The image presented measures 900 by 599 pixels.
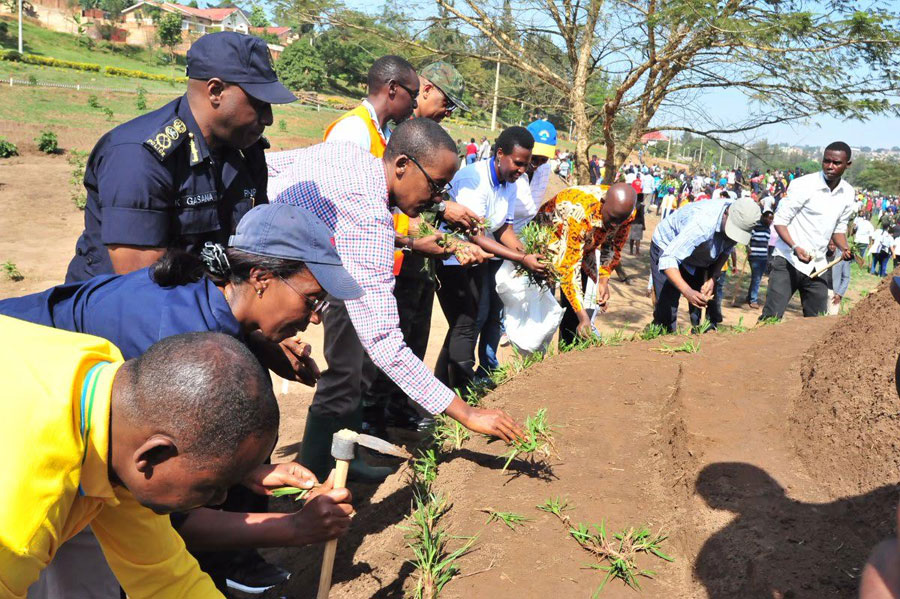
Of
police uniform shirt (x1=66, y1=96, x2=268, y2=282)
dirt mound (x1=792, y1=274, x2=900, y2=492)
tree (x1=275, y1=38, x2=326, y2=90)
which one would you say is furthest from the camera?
tree (x1=275, y1=38, x2=326, y2=90)

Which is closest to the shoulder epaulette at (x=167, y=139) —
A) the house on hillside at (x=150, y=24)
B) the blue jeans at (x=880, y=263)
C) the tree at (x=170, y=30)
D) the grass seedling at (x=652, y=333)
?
the grass seedling at (x=652, y=333)

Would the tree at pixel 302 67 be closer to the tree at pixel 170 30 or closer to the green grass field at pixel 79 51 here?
the green grass field at pixel 79 51

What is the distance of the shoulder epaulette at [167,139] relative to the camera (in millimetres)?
2736

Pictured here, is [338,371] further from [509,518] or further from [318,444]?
[509,518]

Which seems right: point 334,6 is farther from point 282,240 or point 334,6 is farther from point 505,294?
point 282,240

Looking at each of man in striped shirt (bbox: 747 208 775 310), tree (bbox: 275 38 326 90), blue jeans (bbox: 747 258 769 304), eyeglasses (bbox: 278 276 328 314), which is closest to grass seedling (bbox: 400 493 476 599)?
eyeglasses (bbox: 278 276 328 314)

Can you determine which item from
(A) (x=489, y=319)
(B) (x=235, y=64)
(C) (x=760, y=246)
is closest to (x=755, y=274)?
(C) (x=760, y=246)

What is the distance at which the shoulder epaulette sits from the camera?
274 centimetres

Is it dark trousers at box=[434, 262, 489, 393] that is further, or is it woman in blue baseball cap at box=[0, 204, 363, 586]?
dark trousers at box=[434, 262, 489, 393]

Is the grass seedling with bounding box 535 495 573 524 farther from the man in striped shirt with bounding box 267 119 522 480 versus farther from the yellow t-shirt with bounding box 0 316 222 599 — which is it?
the yellow t-shirt with bounding box 0 316 222 599

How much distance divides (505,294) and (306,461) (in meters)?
2.29

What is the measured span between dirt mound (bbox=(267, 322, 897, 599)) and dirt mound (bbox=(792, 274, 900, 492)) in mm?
48

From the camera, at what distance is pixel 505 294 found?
559 centimetres

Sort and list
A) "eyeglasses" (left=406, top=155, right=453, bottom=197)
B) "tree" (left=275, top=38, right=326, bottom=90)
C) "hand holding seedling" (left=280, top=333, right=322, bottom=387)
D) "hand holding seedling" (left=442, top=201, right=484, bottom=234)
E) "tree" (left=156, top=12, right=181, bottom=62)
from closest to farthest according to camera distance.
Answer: "hand holding seedling" (left=280, top=333, right=322, bottom=387) → "eyeglasses" (left=406, top=155, right=453, bottom=197) → "hand holding seedling" (left=442, top=201, right=484, bottom=234) → "tree" (left=275, top=38, right=326, bottom=90) → "tree" (left=156, top=12, right=181, bottom=62)
